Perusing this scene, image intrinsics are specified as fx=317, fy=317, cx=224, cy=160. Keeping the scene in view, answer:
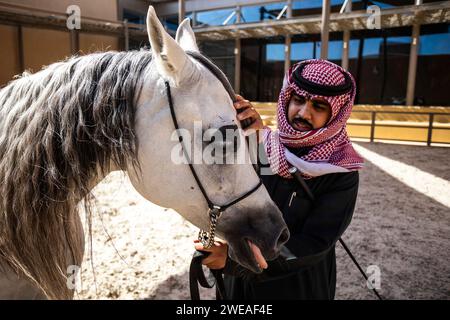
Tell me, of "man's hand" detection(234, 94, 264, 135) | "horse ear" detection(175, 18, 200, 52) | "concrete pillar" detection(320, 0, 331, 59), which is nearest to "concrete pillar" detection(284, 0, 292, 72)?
"concrete pillar" detection(320, 0, 331, 59)

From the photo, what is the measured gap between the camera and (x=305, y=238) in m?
1.38

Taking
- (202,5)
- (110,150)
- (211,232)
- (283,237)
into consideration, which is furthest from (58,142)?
(202,5)

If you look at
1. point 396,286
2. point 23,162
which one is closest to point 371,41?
point 396,286

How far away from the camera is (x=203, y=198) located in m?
1.19

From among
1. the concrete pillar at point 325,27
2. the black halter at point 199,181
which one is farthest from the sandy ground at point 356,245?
the concrete pillar at point 325,27

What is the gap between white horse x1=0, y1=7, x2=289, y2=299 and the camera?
112cm

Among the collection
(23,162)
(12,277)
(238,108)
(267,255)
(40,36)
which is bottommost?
(12,277)

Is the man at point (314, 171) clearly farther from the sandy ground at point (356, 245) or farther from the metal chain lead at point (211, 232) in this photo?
the sandy ground at point (356, 245)

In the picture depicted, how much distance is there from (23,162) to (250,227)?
0.85 metres

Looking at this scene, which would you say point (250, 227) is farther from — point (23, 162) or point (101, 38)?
point (101, 38)

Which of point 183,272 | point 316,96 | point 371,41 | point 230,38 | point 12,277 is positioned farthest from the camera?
point 230,38

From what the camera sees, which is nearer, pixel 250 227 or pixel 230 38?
pixel 250 227

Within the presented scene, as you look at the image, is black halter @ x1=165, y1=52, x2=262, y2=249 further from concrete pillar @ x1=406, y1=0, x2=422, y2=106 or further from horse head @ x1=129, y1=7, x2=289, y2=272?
concrete pillar @ x1=406, y1=0, x2=422, y2=106

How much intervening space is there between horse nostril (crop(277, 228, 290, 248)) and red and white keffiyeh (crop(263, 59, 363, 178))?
36 cm
